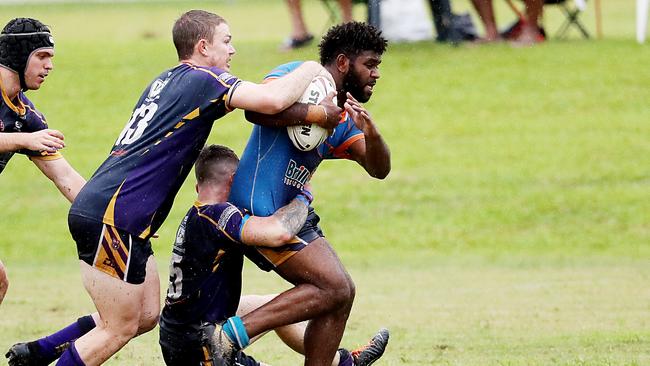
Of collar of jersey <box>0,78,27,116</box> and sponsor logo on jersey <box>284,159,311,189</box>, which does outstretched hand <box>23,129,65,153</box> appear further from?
sponsor logo on jersey <box>284,159,311,189</box>

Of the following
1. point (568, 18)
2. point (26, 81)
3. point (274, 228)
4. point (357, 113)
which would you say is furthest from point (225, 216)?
point (568, 18)

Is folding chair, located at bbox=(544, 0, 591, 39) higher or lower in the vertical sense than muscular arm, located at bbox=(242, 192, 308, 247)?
lower

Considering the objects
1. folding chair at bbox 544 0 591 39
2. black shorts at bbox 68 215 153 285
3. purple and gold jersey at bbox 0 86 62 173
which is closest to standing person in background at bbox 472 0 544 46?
folding chair at bbox 544 0 591 39

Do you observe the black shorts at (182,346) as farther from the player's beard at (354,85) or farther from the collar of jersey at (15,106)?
the collar of jersey at (15,106)

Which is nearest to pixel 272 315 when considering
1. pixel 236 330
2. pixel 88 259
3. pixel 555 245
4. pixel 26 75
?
pixel 236 330

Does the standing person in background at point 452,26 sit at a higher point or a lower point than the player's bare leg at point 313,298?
lower

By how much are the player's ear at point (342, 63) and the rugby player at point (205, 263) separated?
2.31 ft

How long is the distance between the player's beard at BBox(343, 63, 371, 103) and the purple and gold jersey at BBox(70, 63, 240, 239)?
78 centimetres

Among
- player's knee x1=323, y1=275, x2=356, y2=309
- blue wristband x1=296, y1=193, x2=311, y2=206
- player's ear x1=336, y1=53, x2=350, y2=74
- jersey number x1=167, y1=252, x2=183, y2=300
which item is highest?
player's ear x1=336, y1=53, x2=350, y2=74

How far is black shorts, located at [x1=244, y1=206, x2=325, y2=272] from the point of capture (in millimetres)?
6457

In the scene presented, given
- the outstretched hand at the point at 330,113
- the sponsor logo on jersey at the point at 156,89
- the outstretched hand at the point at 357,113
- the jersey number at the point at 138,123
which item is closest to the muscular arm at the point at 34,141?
the jersey number at the point at 138,123

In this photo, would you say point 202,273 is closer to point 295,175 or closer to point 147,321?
point 147,321

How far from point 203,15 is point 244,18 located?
1058 inches

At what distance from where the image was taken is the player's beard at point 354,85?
6781 mm
